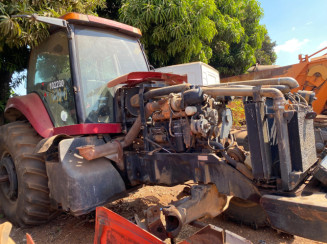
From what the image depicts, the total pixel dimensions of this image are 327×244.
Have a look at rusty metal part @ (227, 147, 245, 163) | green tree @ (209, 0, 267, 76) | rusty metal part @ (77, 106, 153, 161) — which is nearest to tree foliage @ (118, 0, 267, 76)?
green tree @ (209, 0, 267, 76)

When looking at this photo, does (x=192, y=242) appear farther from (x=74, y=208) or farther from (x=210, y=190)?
(x=74, y=208)

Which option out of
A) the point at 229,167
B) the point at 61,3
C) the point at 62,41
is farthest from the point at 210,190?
the point at 61,3

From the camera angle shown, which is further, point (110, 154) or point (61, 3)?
point (61, 3)

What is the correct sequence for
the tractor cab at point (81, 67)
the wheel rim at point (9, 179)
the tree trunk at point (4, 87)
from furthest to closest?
Result: the tree trunk at point (4, 87), the wheel rim at point (9, 179), the tractor cab at point (81, 67)

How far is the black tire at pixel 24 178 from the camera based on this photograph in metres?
3.29

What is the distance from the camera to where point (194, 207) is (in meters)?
2.31

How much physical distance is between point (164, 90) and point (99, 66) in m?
1.06

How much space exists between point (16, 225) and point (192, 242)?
288 cm

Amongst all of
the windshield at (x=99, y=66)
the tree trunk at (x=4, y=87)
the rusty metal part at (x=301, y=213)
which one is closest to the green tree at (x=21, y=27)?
the tree trunk at (x=4, y=87)

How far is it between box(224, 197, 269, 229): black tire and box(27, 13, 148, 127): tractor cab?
1.85 meters

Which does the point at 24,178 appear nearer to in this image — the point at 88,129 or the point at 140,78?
the point at 88,129

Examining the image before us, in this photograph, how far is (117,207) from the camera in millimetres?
4012

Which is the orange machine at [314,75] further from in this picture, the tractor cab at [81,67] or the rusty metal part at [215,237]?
the rusty metal part at [215,237]

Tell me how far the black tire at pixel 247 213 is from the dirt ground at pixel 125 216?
0.24 ft
